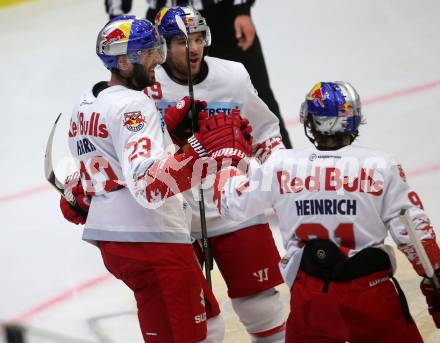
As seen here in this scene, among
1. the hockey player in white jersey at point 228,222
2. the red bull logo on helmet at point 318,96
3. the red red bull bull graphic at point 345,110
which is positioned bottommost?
the hockey player in white jersey at point 228,222

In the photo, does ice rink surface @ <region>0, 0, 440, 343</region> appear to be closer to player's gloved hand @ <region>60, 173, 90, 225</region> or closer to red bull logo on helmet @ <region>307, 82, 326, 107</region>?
player's gloved hand @ <region>60, 173, 90, 225</region>

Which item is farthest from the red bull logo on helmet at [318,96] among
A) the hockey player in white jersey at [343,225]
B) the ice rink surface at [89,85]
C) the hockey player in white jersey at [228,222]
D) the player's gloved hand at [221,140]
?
the ice rink surface at [89,85]

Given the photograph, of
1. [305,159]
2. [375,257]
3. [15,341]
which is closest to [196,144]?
[305,159]

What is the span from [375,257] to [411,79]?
3.96m

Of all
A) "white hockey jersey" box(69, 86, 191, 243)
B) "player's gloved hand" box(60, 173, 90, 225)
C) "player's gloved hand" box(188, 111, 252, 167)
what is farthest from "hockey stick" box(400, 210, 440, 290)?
"player's gloved hand" box(60, 173, 90, 225)

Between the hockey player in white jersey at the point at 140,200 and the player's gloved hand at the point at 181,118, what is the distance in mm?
108

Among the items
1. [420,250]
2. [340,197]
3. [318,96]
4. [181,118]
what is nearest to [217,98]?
[181,118]

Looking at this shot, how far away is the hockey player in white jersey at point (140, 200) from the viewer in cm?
329

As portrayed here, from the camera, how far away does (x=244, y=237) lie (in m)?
3.84

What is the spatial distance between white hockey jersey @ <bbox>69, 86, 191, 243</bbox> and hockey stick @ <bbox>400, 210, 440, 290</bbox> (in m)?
0.79

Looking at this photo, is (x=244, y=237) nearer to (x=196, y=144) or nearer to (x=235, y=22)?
(x=196, y=144)

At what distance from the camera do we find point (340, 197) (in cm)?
297

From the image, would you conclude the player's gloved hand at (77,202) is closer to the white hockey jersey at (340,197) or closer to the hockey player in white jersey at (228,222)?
the hockey player in white jersey at (228,222)

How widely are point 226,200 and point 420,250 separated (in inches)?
25.3
